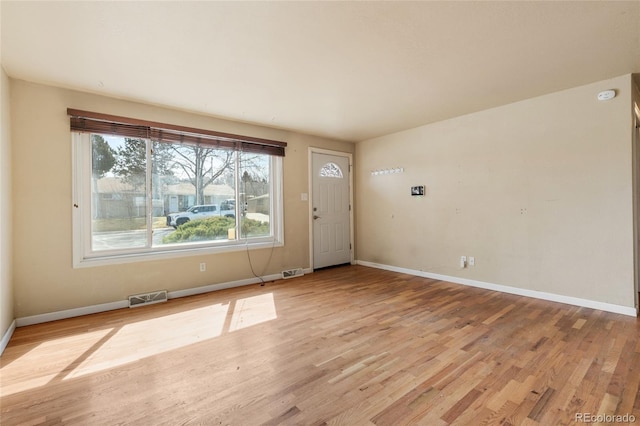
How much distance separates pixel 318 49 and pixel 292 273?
3.42 metres

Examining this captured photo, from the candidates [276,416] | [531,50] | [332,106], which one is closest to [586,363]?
[276,416]

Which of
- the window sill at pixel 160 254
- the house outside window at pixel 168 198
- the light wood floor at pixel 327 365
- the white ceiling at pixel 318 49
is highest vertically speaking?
the white ceiling at pixel 318 49

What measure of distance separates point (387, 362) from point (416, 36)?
98.1 inches

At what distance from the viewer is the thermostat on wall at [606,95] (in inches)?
115

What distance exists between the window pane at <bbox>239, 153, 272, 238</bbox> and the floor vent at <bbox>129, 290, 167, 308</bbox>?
51.9 inches

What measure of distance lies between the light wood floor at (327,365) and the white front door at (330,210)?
1960 millimetres

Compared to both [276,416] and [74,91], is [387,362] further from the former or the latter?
[74,91]

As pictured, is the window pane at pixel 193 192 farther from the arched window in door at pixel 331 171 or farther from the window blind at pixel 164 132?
the arched window in door at pixel 331 171

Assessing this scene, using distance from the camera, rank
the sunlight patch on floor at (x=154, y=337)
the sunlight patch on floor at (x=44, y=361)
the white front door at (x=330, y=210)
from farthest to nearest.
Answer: the white front door at (x=330, y=210) → the sunlight patch on floor at (x=154, y=337) → the sunlight patch on floor at (x=44, y=361)

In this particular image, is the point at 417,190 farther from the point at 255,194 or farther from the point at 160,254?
the point at 160,254

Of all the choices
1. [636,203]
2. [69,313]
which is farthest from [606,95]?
[69,313]

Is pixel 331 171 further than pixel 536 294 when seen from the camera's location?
Yes

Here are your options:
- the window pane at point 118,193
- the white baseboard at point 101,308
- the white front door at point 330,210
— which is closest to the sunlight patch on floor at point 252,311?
the white baseboard at point 101,308

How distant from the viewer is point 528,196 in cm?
Result: 354
